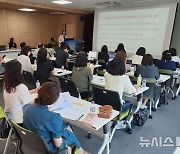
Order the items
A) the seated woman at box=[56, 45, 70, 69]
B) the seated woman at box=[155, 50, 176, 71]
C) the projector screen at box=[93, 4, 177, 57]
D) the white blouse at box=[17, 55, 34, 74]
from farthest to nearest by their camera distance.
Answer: the projector screen at box=[93, 4, 177, 57] < the seated woman at box=[56, 45, 70, 69] < the seated woman at box=[155, 50, 176, 71] < the white blouse at box=[17, 55, 34, 74]

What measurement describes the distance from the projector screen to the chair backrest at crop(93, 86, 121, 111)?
14.8 ft

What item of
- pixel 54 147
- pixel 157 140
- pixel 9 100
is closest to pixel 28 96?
pixel 9 100

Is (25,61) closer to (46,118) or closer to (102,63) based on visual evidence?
(102,63)

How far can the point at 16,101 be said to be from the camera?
6.01 feet

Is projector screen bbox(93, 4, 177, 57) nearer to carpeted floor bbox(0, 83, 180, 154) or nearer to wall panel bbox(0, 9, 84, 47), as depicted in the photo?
wall panel bbox(0, 9, 84, 47)

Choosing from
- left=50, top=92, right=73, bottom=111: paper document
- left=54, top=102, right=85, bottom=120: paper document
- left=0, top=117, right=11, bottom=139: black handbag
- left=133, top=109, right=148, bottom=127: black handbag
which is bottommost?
left=133, top=109, right=148, bottom=127: black handbag

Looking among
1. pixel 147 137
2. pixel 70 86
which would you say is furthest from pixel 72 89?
pixel 147 137

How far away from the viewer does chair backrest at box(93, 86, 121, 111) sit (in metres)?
2.26

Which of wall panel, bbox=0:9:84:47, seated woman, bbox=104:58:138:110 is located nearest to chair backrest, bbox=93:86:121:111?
seated woman, bbox=104:58:138:110

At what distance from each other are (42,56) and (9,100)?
5.59ft

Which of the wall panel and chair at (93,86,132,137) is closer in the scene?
chair at (93,86,132,137)

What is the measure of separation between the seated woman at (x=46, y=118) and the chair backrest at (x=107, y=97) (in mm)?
1033

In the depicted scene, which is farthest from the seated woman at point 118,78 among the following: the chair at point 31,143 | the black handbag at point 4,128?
the black handbag at point 4,128

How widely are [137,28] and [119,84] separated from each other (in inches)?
191
